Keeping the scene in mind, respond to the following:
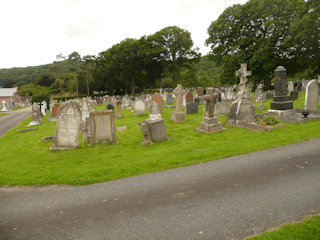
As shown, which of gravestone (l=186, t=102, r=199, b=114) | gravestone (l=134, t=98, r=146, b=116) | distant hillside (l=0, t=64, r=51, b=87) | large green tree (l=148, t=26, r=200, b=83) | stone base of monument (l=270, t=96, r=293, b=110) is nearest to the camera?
stone base of monument (l=270, t=96, r=293, b=110)

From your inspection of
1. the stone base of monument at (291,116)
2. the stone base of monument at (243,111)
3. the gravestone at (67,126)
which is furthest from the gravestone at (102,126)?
the stone base of monument at (291,116)

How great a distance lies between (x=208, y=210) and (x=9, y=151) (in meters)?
9.15

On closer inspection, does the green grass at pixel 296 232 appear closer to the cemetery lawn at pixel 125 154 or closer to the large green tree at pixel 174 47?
the cemetery lawn at pixel 125 154

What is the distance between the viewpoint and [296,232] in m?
3.19

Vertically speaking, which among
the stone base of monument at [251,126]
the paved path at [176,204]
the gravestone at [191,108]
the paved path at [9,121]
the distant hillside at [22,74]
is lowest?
the paved path at [176,204]

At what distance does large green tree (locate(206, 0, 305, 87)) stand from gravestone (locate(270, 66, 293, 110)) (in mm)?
19646

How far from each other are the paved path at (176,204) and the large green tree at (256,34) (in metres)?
29.2

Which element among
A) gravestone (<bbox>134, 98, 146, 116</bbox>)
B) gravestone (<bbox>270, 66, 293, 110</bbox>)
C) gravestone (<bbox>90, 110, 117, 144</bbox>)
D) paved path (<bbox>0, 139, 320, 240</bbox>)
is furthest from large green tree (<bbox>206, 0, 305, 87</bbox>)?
paved path (<bbox>0, 139, 320, 240</bbox>)

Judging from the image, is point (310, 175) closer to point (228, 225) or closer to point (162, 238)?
point (228, 225)

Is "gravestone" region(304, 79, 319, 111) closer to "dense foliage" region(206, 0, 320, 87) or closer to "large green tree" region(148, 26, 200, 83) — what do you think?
"dense foliage" region(206, 0, 320, 87)

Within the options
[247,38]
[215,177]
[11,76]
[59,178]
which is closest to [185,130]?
[215,177]

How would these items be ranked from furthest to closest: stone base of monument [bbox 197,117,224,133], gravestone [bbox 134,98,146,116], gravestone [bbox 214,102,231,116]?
gravestone [bbox 134,98,146,116] < gravestone [bbox 214,102,231,116] < stone base of monument [bbox 197,117,224,133]

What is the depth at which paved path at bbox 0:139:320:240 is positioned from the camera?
357 cm

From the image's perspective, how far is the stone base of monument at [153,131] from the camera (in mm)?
9125
